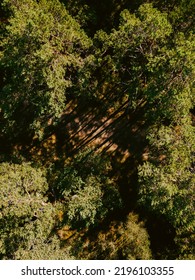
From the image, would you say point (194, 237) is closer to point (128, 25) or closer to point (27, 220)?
point (27, 220)

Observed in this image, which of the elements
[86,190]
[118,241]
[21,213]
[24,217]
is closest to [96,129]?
[86,190]

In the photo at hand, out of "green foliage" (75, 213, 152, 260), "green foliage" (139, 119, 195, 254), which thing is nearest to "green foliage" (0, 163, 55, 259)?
"green foliage" (75, 213, 152, 260)

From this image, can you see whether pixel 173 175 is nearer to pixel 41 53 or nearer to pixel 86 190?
pixel 86 190

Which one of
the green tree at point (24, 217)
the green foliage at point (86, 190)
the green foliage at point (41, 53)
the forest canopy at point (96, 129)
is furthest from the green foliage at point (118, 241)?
the green foliage at point (41, 53)

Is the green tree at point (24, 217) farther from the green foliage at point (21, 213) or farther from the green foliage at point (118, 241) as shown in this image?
the green foliage at point (118, 241)
